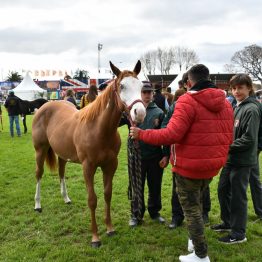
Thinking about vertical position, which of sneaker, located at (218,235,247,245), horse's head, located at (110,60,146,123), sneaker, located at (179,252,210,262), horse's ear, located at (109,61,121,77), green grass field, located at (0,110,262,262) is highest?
horse's ear, located at (109,61,121,77)

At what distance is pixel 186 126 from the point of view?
271 cm

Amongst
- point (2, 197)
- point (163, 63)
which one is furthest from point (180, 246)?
point (163, 63)

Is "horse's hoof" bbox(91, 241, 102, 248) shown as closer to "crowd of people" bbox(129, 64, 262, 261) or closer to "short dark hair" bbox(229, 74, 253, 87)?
"crowd of people" bbox(129, 64, 262, 261)

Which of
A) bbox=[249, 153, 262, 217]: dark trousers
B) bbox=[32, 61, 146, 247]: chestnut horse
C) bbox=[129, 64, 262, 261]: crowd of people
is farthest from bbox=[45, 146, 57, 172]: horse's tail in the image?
bbox=[249, 153, 262, 217]: dark trousers

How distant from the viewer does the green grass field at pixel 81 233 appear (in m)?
3.56

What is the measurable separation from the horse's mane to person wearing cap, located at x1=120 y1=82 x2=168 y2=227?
56cm

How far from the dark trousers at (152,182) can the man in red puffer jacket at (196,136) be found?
1.30 m

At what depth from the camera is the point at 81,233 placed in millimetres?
4215

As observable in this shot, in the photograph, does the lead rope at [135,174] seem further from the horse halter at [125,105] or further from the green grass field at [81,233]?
the horse halter at [125,105]

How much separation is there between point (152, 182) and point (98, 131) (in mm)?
1234

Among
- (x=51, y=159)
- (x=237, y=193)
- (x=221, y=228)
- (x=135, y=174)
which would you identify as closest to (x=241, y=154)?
(x=237, y=193)

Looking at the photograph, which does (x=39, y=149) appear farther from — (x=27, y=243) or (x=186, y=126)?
(x=186, y=126)

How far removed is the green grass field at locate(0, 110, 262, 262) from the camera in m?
3.56

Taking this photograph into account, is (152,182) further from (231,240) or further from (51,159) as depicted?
(51,159)
